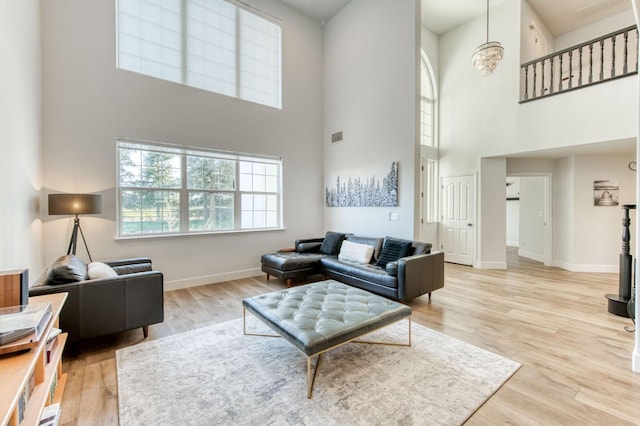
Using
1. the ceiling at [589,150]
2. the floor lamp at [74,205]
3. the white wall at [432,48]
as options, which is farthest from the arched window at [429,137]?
the floor lamp at [74,205]

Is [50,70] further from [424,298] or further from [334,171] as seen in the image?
[424,298]

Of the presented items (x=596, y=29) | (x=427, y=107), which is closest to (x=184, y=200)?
(x=427, y=107)

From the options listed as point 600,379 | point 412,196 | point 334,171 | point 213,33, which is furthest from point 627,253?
point 213,33

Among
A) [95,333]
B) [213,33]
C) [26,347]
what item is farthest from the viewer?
[213,33]

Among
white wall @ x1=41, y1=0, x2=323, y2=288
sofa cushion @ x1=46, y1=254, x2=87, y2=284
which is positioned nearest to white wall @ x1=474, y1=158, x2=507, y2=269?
white wall @ x1=41, y1=0, x2=323, y2=288

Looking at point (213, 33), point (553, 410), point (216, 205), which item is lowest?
point (553, 410)

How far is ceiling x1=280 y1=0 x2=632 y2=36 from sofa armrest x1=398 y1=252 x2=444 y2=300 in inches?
205

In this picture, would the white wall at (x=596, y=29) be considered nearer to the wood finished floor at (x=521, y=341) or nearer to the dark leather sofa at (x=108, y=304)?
the wood finished floor at (x=521, y=341)

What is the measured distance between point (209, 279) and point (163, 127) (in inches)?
98.5

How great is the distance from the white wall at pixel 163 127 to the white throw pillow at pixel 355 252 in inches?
56.4

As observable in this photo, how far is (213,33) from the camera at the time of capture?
4777 mm

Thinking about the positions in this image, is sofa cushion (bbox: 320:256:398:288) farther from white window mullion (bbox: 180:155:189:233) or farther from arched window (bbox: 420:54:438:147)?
arched window (bbox: 420:54:438:147)

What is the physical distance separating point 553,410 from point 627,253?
111 inches

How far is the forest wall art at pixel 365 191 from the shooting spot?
470 cm
